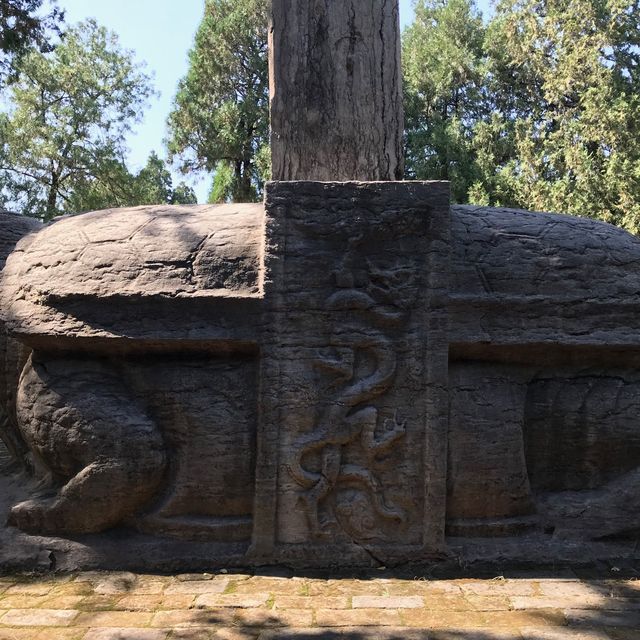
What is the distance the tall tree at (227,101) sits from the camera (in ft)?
60.0

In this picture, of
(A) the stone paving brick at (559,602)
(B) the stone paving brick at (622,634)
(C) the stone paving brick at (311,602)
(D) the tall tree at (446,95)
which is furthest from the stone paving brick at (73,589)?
(D) the tall tree at (446,95)

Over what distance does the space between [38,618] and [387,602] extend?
1.30 metres

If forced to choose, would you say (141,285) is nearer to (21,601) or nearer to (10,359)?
(10,359)

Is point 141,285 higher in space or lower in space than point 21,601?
higher

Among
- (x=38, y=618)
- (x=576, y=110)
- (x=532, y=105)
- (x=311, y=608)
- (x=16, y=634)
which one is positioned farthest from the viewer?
(x=532, y=105)

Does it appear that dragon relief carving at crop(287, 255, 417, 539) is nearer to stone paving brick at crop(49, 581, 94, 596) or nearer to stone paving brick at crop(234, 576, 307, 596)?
stone paving brick at crop(234, 576, 307, 596)

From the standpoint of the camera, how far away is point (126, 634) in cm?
233

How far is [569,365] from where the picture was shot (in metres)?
3.22

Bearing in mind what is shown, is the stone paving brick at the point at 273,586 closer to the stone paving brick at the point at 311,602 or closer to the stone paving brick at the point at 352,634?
the stone paving brick at the point at 311,602

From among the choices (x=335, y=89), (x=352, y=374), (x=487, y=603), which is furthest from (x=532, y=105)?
(x=487, y=603)

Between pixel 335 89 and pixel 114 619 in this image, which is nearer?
pixel 114 619

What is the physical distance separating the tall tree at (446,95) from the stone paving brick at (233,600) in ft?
51.1

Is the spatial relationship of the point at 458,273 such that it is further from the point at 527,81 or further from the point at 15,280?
the point at 527,81

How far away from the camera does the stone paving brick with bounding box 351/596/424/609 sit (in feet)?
8.43
